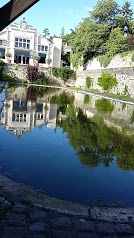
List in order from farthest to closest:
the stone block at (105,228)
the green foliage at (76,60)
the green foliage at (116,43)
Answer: the green foliage at (76,60), the green foliage at (116,43), the stone block at (105,228)

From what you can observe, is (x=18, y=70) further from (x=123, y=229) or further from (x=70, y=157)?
(x=123, y=229)

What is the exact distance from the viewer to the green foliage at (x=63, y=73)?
165 ft

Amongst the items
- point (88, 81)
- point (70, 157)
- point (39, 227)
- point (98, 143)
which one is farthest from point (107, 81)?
point (39, 227)

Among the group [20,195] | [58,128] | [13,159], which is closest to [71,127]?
[58,128]

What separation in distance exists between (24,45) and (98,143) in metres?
51.8

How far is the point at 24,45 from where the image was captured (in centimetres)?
5766

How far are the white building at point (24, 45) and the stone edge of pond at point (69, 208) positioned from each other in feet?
178

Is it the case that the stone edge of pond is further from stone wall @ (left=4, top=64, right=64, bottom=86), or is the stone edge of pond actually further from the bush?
stone wall @ (left=4, top=64, right=64, bottom=86)

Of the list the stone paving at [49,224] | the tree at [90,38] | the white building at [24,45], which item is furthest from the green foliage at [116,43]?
the stone paving at [49,224]

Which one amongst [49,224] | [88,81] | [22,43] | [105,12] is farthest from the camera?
[22,43]

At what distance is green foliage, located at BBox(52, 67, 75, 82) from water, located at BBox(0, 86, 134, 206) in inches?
1533

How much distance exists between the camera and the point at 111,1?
4381cm

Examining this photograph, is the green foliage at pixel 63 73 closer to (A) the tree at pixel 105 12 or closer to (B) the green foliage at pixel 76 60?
(B) the green foliage at pixel 76 60

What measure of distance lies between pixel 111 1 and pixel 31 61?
20536 mm
